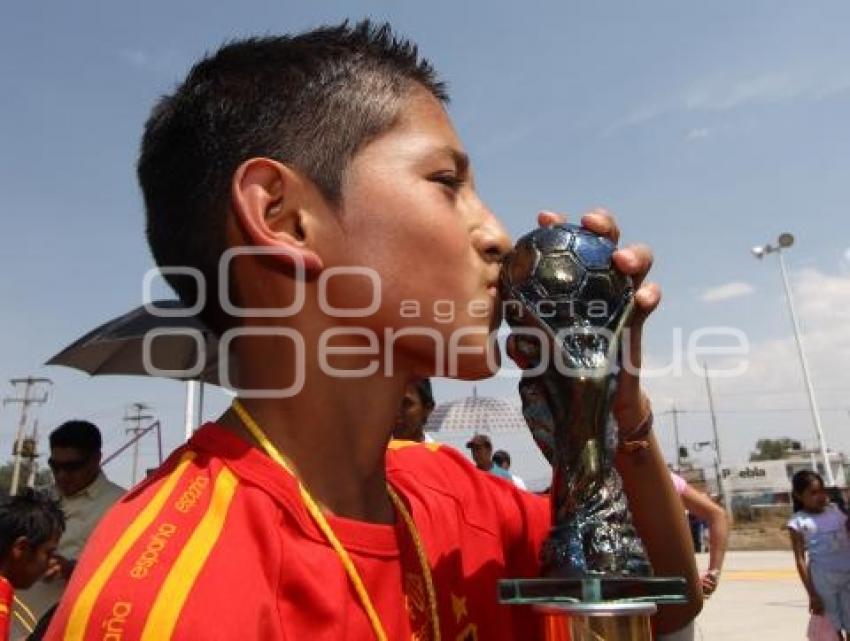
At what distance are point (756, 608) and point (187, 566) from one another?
10.8m

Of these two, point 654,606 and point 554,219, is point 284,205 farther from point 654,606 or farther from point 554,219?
point 654,606

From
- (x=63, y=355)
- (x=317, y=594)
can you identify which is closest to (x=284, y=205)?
(x=317, y=594)

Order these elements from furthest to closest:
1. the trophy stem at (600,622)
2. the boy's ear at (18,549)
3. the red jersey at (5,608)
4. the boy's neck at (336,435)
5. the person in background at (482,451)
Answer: the person in background at (482,451)
the boy's ear at (18,549)
the red jersey at (5,608)
the boy's neck at (336,435)
the trophy stem at (600,622)

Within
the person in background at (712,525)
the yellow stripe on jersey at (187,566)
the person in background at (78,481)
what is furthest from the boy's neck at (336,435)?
the person in background at (712,525)

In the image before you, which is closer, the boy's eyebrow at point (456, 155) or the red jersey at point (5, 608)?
the boy's eyebrow at point (456, 155)

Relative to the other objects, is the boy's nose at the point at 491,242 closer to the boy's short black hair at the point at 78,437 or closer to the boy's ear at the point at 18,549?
the boy's ear at the point at 18,549

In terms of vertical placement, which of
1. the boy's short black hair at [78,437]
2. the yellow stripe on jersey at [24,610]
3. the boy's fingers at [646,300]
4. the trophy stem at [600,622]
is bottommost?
the yellow stripe on jersey at [24,610]

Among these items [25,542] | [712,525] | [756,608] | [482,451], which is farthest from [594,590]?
[756,608]

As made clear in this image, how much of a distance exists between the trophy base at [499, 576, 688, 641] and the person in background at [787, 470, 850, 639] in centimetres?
703

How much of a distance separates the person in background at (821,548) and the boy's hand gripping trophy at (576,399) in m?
6.98

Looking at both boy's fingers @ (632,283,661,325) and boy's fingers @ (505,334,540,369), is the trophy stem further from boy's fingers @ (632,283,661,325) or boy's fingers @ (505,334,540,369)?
boy's fingers @ (632,283,661,325)

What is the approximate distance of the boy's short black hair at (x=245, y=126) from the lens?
4.31 feet

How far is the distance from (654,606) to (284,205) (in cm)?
84

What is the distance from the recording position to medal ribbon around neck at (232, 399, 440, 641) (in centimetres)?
111
